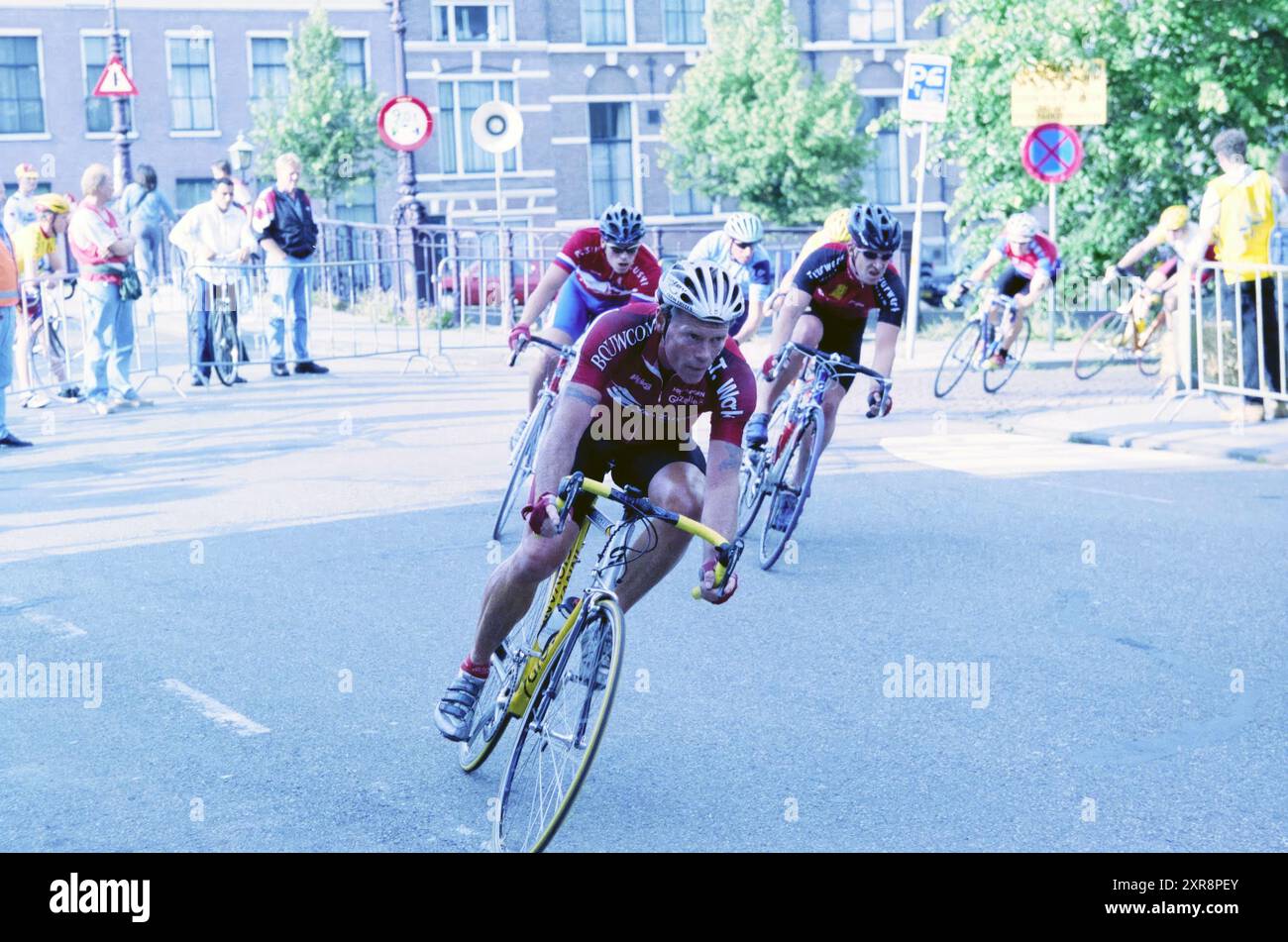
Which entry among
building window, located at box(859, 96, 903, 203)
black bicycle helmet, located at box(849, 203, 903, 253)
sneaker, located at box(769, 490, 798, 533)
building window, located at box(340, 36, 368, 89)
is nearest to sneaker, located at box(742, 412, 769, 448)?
sneaker, located at box(769, 490, 798, 533)

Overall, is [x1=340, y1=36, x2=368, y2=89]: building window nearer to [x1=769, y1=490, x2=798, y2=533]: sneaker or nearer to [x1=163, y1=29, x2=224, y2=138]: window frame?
[x1=163, y1=29, x2=224, y2=138]: window frame

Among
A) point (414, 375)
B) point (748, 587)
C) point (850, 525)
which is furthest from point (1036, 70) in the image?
point (748, 587)

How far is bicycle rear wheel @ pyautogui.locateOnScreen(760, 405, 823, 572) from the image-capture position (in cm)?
921

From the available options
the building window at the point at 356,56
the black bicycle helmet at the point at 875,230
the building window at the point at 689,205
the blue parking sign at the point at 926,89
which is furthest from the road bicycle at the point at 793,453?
the building window at the point at 689,205

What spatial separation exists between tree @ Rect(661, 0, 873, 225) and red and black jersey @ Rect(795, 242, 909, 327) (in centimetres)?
3413

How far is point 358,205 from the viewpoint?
45.8 m

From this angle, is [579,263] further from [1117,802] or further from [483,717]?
[1117,802]

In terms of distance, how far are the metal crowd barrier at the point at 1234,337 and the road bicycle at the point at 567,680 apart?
392 inches

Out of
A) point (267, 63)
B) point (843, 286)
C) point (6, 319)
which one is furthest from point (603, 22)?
point (843, 286)

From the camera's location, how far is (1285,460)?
12.5m

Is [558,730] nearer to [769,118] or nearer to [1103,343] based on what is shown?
[1103,343]

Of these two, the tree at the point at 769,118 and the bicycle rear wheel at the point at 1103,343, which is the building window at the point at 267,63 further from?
the bicycle rear wheel at the point at 1103,343
